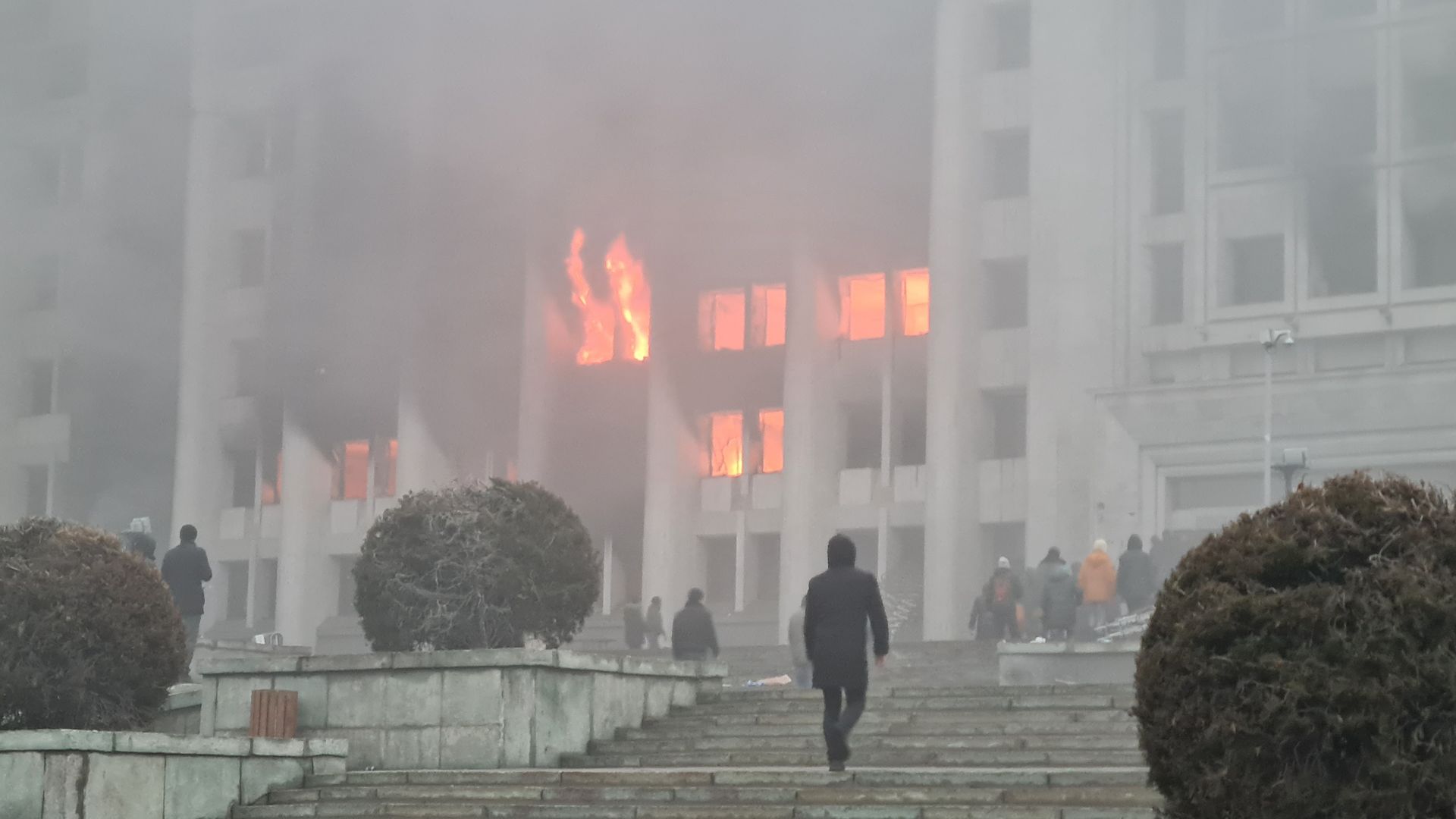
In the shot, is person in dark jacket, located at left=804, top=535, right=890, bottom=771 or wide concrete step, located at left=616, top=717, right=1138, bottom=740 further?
wide concrete step, located at left=616, top=717, right=1138, bottom=740

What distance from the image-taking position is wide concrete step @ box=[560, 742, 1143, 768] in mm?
11695

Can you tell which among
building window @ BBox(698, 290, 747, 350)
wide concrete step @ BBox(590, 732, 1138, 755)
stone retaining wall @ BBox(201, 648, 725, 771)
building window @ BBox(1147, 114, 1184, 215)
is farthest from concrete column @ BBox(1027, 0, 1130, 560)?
stone retaining wall @ BBox(201, 648, 725, 771)

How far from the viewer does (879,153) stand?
3856cm

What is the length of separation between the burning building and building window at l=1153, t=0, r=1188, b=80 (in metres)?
0.06

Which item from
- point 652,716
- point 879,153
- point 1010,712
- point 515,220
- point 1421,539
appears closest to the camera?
point 1421,539

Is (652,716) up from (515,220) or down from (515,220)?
down

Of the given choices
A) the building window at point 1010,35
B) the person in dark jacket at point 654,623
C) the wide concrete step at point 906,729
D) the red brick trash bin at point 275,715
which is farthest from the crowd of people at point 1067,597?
the building window at point 1010,35

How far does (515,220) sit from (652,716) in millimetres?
29185

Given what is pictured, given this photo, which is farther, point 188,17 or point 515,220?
point 188,17

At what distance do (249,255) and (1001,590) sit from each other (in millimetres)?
26476

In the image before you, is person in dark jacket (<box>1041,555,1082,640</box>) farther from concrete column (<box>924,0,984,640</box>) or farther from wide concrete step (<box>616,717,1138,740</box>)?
concrete column (<box>924,0,984,640</box>)

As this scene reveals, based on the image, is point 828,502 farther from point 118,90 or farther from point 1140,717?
point 1140,717

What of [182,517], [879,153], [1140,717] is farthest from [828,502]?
[1140,717]

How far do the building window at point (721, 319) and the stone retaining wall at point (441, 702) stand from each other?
26.9 meters
